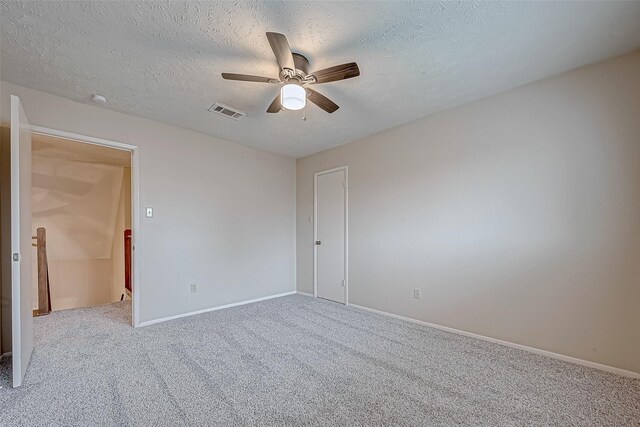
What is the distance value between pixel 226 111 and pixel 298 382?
276 centimetres

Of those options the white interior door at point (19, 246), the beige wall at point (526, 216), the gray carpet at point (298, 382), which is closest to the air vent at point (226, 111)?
the white interior door at point (19, 246)

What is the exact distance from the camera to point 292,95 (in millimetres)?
2098

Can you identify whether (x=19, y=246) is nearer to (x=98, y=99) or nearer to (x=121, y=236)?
(x=98, y=99)

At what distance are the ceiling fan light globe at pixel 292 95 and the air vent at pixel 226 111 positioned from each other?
1.16m

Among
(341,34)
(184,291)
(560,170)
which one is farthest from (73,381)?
(560,170)

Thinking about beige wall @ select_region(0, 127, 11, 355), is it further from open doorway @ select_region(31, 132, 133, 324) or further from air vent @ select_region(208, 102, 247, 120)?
air vent @ select_region(208, 102, 247, 120)

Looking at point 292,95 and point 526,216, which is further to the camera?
point 526,216

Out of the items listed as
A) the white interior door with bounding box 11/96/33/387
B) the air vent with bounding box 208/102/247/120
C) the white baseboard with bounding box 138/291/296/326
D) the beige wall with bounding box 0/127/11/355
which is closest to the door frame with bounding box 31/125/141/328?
the white baseboard with bounding box 138/291/296/326

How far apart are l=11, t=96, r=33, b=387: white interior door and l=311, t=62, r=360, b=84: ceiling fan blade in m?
2.19

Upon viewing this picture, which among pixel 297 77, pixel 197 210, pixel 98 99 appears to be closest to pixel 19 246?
pixel 98 99

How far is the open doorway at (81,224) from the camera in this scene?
13.9 ft

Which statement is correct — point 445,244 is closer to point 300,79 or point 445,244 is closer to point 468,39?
point 468,39

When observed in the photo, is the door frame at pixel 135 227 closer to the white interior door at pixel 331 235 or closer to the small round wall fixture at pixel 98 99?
the small round wall fixture at pixel 98 99

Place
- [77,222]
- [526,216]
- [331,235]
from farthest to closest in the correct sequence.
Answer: [77,222]
[331,235]
[526,216]
